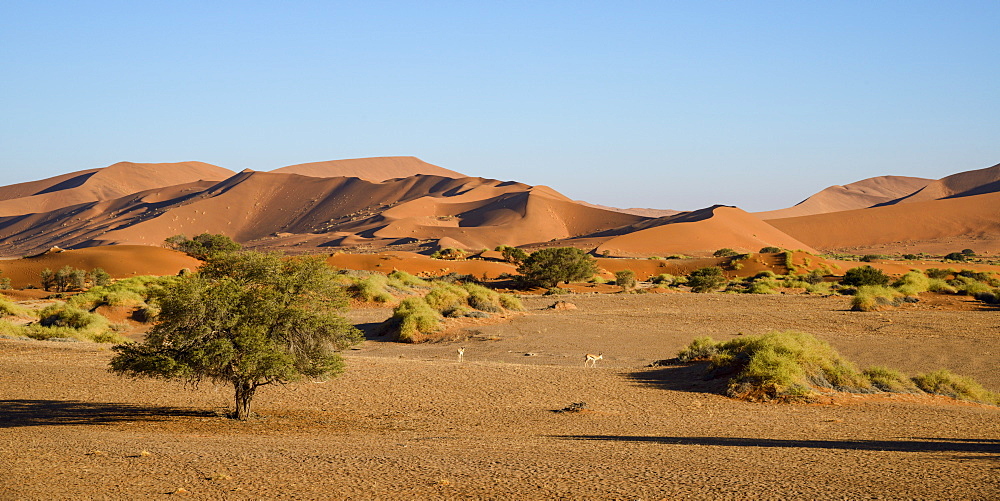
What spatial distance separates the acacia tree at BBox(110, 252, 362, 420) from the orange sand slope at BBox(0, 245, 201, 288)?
135ft

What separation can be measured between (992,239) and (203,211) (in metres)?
121

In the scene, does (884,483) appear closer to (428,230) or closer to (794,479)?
(794,479)

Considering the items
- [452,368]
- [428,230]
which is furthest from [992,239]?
[452,368]

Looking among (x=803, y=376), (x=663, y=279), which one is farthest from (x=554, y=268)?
(x=803, y=376)

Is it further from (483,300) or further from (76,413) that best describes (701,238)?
(76,413)

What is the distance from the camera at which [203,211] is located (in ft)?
475

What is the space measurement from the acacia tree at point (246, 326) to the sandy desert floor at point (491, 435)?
0.87m

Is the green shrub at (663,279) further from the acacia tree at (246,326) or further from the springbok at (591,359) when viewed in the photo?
the acacia tree at (246,326)

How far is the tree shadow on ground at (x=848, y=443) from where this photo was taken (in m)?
10.6

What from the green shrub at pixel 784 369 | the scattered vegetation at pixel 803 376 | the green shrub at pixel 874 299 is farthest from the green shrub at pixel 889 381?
the green shrub at pixel 874 299

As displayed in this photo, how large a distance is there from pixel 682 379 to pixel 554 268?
2967 cm

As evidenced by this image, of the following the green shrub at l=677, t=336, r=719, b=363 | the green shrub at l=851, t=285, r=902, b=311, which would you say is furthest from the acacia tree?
the green shrub at l=851, t=285, r=902, b=311

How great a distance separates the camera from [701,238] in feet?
294

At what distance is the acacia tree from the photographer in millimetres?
12578
